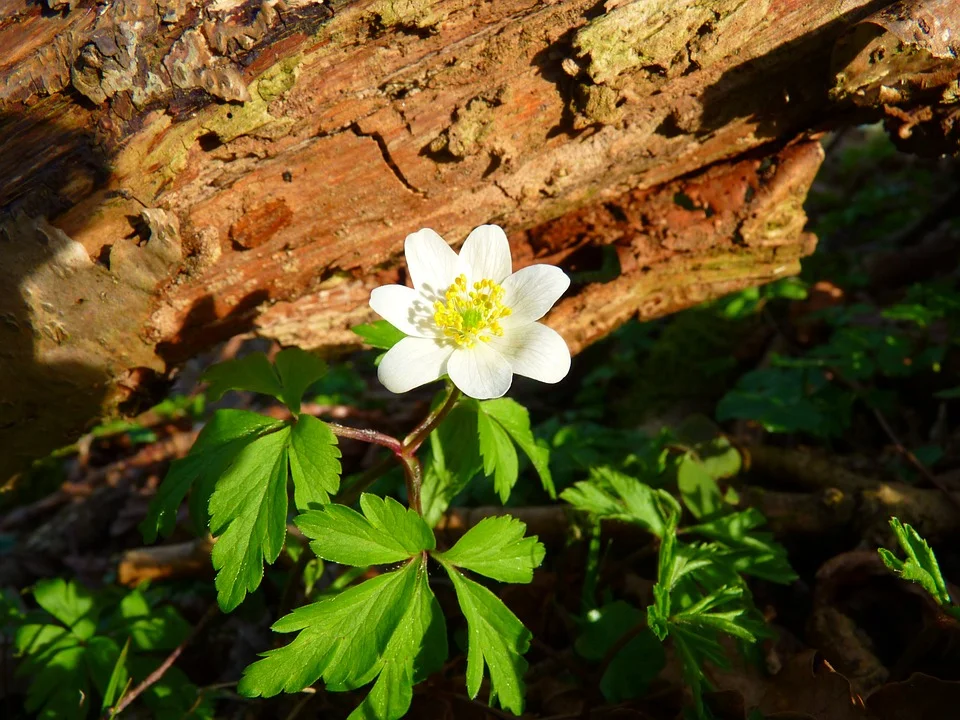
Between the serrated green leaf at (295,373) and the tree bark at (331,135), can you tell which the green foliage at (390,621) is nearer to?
the serrated green leaf at (295,373)

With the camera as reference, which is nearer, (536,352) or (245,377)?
(536,352)

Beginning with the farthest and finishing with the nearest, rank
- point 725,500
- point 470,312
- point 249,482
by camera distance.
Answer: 1. point 725,500
2. point 470,312
3. point 249,482

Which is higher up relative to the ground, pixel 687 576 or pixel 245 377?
pixel 245 377

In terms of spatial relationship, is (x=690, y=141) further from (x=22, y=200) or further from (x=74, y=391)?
(x=74, y=391)

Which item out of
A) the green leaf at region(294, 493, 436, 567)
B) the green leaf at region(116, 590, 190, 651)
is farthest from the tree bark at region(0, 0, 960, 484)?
the green leaf at region(294, 493, 436, 567)

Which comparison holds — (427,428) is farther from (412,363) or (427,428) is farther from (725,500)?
(725,500)

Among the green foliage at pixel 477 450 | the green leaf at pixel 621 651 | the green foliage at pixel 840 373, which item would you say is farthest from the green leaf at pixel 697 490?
the green foliage at pixel 840 373

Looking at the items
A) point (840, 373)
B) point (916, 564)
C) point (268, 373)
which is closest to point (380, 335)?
point (268, 373)
